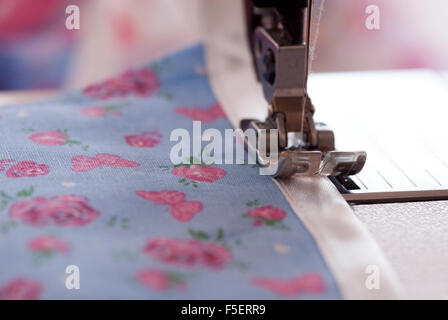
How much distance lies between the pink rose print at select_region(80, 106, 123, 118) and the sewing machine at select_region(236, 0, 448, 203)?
32 centimetres

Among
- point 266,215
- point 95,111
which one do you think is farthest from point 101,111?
point 266,215

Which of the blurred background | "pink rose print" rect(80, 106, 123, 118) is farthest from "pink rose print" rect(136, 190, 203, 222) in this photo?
the blurred background

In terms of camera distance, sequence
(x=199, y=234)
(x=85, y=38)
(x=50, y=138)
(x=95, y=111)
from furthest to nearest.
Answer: (x=85, y=38)
(x=95, y=111)
(x=50, y=138)
(x=199, y=234)

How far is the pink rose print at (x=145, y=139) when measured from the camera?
3.86 feet

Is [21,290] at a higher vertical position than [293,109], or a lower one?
lower

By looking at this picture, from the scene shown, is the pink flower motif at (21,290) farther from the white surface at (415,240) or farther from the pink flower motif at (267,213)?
the white surface at (415,240)

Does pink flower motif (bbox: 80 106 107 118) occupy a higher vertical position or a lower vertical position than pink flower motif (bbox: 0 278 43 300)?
higher

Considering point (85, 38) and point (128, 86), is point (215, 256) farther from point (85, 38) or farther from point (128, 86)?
point (85, 38)

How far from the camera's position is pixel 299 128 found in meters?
1.08

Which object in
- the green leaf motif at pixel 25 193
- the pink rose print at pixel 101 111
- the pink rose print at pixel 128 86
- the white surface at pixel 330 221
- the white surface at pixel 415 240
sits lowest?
the white surface at pixel 415 240

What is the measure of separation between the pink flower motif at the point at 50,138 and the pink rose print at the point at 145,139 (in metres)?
0.12

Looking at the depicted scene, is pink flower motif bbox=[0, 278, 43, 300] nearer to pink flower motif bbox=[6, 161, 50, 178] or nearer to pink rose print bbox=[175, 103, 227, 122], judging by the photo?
pink flower motif bbox=[6, 161, 50, 178]

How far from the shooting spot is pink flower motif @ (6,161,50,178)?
997 millimetres

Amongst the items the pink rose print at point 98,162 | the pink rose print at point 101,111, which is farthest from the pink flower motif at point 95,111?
the pink rose print at point 98,162
